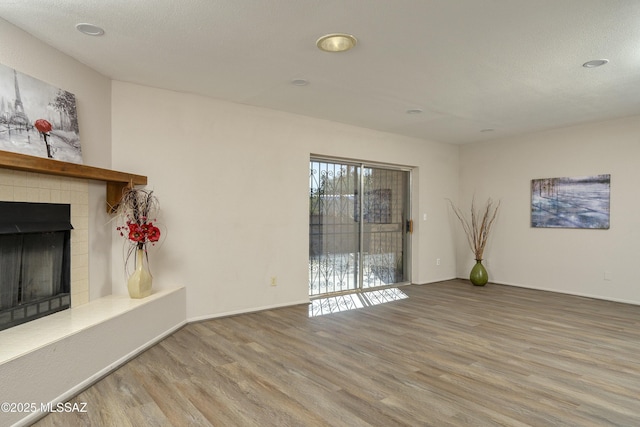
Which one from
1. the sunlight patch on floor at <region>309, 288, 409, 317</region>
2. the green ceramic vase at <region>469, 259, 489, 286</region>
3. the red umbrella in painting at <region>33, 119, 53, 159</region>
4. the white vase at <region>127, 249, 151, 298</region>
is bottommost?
the sunlight patch on floor at <region>309, 288, 409, 317</region>

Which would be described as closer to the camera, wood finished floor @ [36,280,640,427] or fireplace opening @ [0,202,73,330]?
wood finished floor @ [36,280,640,427]

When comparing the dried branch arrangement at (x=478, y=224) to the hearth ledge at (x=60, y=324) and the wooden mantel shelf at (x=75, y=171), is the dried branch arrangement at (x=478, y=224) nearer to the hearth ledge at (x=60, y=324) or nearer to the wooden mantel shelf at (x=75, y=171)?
the hearth ledge at (x=60, y=324)

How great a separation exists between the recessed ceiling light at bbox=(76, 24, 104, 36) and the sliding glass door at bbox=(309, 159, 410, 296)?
289 centimetres

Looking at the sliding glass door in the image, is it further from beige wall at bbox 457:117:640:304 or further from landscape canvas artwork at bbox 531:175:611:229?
landscape canvas artwork at bbox 531:175:611:229

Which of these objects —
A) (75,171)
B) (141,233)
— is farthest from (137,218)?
(75,171)

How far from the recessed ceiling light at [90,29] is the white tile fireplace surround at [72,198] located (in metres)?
1.11

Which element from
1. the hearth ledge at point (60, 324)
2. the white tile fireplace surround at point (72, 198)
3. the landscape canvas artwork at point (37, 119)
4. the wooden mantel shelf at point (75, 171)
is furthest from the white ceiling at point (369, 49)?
the hearth ledge at point (60, 324)

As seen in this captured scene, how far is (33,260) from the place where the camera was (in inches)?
106

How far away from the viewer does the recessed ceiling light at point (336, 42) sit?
264cm

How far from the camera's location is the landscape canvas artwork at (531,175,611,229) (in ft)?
16.7

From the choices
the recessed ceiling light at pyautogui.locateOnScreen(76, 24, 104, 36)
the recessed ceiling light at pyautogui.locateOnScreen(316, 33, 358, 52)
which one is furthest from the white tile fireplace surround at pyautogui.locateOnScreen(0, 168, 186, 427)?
the recessed ceiling light at pyautogui.locateOnScreen(316, 33, 358, 52)

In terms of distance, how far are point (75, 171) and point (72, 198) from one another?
A: 0.41 metres

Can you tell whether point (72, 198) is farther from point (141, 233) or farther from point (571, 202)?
point (571, 202)

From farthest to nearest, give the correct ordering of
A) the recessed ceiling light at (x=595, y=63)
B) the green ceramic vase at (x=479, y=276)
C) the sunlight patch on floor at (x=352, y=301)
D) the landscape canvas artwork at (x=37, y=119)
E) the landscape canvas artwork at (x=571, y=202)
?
1. the green ceramic vase at (x=479, y=276)
2. the landscape canvas artwork at (x=571, y=202)
3. the sunlight patch on floor at (x=352, y=301)
4. the recessed ceiling light at (x=595, y=63)
5. the landscape canvas artwork at (x=37, y=119)
